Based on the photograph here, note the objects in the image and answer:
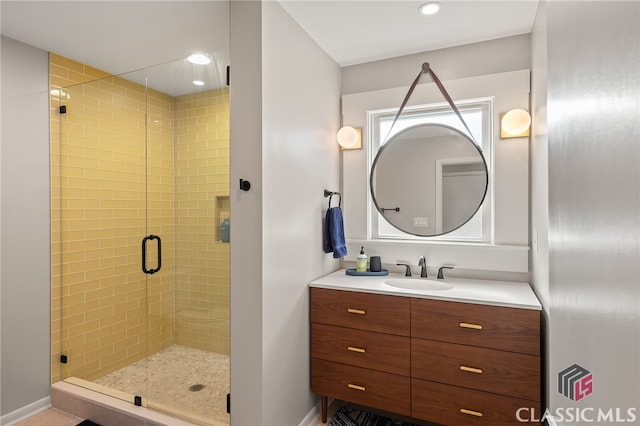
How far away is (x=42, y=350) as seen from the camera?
2238 mm

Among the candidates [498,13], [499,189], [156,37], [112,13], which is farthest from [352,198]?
[112,13]

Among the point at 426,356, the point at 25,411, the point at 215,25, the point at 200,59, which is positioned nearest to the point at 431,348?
the point at 426,356

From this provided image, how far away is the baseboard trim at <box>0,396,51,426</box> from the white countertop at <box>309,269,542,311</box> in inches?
78.1

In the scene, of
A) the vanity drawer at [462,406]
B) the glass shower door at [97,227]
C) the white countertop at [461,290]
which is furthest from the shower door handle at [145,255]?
the vanity drawer at [462,406]

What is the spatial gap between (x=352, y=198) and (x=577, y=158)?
229 centimetres

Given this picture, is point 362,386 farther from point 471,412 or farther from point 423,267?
point 423,267

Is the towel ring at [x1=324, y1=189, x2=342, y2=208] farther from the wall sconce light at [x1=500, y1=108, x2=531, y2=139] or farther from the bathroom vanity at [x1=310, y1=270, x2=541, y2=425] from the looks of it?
the wall sconce light at [x1=500, y1=108, x2=531, y2=139]

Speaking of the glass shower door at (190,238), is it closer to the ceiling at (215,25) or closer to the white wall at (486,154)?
the ceiling at (215,25)

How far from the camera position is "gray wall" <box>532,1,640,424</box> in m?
0.16

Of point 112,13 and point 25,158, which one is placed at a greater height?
point 112,13

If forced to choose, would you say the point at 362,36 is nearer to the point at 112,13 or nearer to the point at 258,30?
the point at 258,30

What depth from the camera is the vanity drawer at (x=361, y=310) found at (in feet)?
6.01

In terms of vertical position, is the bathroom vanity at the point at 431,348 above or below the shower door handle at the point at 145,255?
below

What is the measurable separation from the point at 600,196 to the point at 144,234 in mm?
2455
